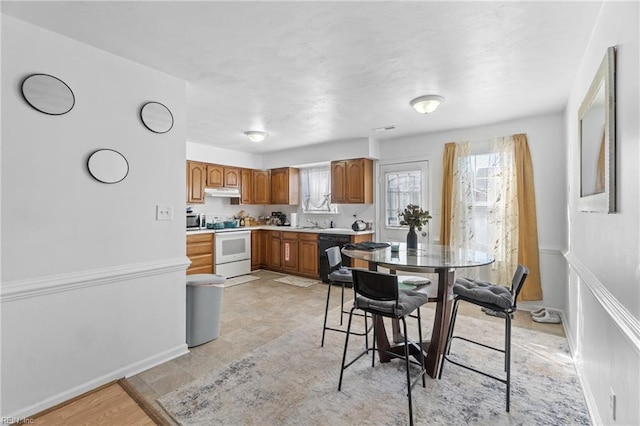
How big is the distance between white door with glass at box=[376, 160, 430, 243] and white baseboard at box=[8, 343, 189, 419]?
358cm

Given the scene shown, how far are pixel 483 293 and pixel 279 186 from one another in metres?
4.89

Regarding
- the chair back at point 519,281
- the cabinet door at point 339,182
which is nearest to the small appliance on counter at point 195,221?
the cabinet door at point 339,182

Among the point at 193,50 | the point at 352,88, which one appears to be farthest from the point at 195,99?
the point at 352,88

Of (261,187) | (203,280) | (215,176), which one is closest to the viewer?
(203,280)

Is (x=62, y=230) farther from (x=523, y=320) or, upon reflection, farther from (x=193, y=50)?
(x=523, y=320)

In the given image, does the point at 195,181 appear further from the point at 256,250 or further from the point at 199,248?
the point at 256,250

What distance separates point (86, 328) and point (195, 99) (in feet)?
7.70

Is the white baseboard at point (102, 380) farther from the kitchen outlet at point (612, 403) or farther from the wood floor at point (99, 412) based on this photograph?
the kitchen outlet at point (612, 403)

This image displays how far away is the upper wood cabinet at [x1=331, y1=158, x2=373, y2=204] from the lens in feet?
17.0

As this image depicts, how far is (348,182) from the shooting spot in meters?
5.36

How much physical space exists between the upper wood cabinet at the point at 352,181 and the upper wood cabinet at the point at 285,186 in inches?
43.7

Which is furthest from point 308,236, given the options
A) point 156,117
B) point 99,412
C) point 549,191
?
point 99,412

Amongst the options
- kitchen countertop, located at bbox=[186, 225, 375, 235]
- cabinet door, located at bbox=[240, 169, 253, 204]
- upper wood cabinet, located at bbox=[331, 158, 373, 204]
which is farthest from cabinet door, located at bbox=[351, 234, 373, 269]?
cabinet door, located at bbox=[240, 169, 253, 204]

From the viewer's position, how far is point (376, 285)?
6.54 ft
